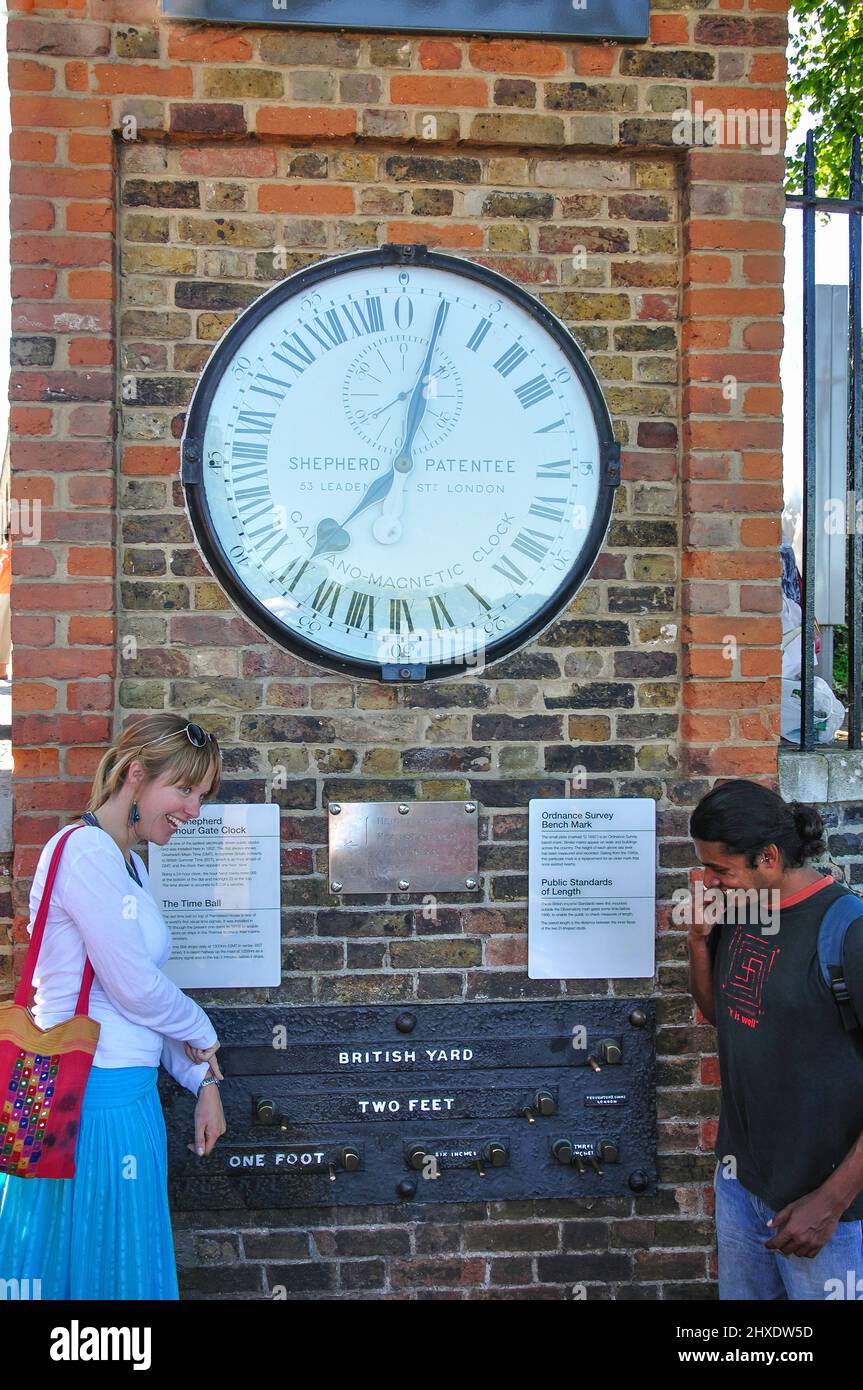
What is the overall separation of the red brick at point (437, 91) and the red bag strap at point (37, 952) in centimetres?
218

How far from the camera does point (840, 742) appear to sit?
13.2ft

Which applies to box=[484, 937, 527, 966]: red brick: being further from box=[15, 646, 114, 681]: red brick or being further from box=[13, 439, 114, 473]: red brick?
box=[13, 439, 114, 473]: red brick

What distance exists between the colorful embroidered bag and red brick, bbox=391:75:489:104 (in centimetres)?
256

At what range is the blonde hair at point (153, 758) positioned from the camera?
2.77 meters

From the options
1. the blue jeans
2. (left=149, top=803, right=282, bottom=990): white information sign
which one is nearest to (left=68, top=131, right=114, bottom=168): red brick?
(left=149, top=803, right=282, bottom=990): white information sign

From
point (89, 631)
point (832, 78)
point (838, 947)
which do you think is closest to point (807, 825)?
point (838, 947)

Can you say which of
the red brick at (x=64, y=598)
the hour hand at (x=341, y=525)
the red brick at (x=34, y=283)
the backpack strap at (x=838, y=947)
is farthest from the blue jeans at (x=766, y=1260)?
the red brick at (x=34, y=283)

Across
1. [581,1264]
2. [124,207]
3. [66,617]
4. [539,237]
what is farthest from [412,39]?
[581,1264]

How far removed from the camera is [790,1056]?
2.66 metres

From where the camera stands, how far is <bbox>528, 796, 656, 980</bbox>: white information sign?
133 inches

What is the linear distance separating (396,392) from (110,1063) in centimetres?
191

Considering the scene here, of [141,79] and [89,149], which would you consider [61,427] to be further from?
[141,79]

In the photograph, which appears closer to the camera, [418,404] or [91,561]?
[91,561]

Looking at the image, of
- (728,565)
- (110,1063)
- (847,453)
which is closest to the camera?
(110,1063)
